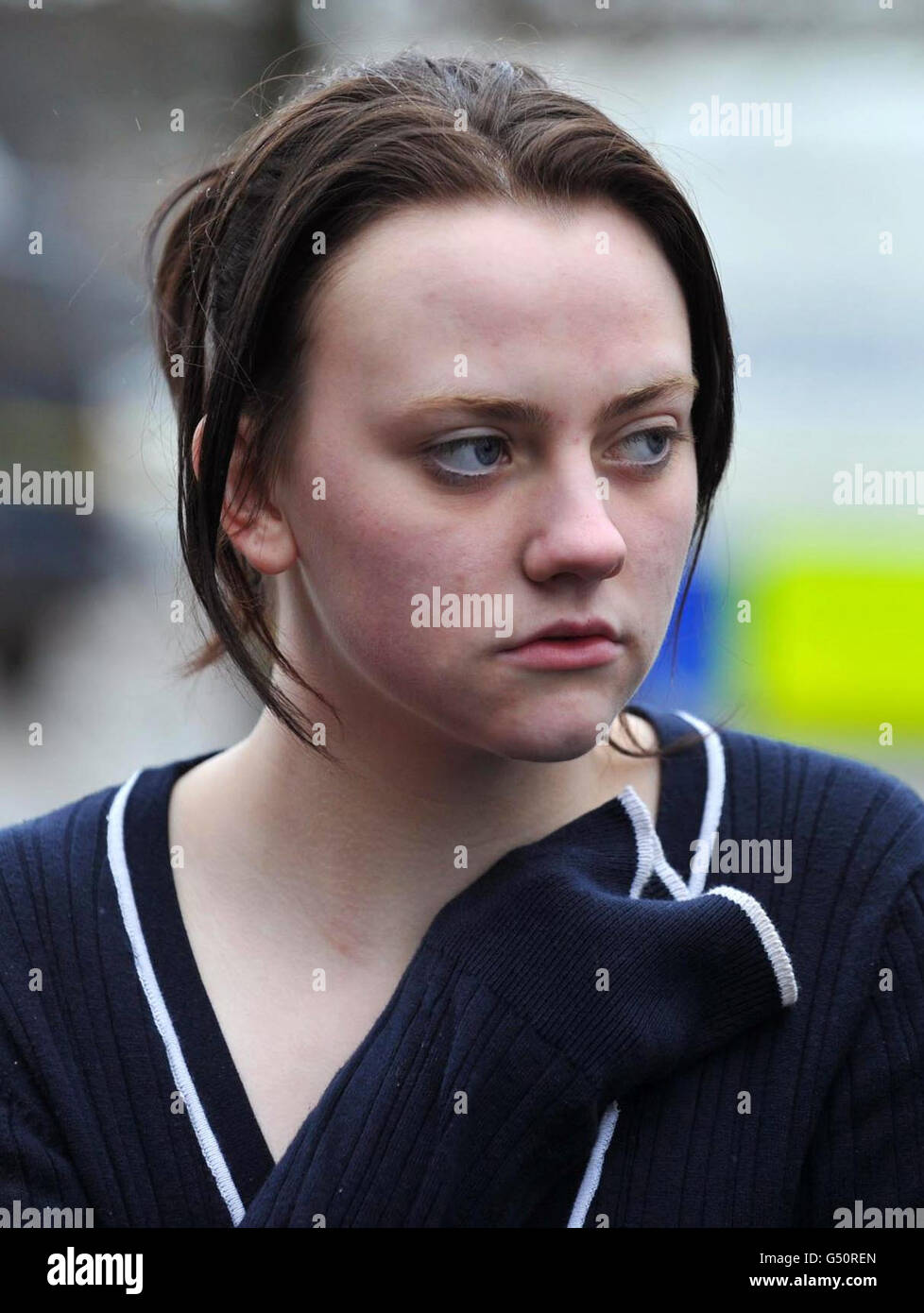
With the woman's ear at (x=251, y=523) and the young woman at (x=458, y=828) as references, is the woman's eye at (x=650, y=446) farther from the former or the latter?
the woman's ear at (x=251, y=523)

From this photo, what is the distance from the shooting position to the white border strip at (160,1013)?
176 cm

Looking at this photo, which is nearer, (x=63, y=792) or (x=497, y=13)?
Answer: (x=63, y=792)

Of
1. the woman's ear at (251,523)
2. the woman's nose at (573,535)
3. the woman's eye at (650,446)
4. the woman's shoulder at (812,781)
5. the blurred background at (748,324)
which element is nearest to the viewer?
the woman's nose at (573,535)

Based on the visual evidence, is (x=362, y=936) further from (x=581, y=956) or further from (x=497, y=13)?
(x=497, y=13)

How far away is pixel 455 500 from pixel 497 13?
6932 mm

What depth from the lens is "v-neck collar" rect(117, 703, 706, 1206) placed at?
1.79 metres

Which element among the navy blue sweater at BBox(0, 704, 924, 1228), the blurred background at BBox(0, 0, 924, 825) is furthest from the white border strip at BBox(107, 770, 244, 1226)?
the blurred background at BBox(0, 0, 924, 825)

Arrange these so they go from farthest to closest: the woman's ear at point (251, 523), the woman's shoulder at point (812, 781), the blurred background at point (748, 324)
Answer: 1. the blurred background at point (748, 324)
2. the woman's shoulder at point (812, 781)
3. the woman's ear at point (251, 523)

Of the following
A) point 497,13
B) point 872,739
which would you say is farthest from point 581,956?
point 497,13

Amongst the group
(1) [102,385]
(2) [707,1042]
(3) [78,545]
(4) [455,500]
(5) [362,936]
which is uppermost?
(1) [102,385]

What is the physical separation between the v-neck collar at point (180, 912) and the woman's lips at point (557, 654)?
0.92ft

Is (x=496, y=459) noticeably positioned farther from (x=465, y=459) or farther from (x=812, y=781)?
(x=812, y=781)

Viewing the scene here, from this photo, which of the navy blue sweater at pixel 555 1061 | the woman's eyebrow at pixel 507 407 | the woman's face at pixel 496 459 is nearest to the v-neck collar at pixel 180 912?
the navy blue sweater at pixel 555 1061
